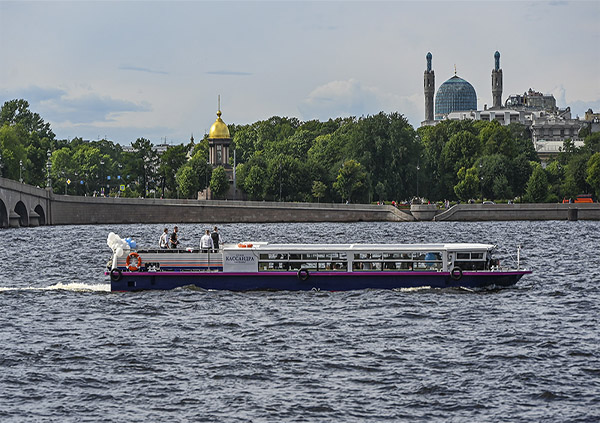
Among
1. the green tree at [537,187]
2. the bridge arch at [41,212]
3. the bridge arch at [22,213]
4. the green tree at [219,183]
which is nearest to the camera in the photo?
the bridge arch at [22,213]

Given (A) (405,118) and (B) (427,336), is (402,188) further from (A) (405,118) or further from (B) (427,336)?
(B) (427,336)

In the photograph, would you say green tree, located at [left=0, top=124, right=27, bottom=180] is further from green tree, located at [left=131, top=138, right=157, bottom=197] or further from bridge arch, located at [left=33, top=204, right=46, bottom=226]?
green tree, located at [left=131, top=138, right=157, bottom=197]

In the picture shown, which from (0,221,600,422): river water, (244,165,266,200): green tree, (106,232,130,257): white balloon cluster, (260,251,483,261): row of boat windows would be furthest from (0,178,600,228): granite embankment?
(260,251,483,261): row of boat windows

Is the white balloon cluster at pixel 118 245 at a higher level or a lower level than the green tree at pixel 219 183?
lower

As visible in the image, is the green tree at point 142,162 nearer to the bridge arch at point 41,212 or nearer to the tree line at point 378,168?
the tree line at point 378,168

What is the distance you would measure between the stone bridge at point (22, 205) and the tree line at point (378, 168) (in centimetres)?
943

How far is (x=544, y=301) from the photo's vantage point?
122 feet

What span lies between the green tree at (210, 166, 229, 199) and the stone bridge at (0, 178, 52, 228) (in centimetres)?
3406

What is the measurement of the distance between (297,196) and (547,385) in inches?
4481

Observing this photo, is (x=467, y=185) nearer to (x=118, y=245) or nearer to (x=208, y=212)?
(x=208, y=212)

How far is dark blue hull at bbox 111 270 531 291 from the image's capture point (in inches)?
1480

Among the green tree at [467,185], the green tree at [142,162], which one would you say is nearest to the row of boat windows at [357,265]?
the green tree at [467,185]

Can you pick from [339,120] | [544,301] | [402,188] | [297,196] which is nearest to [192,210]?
[297,196]

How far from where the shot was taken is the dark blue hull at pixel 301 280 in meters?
37.6
